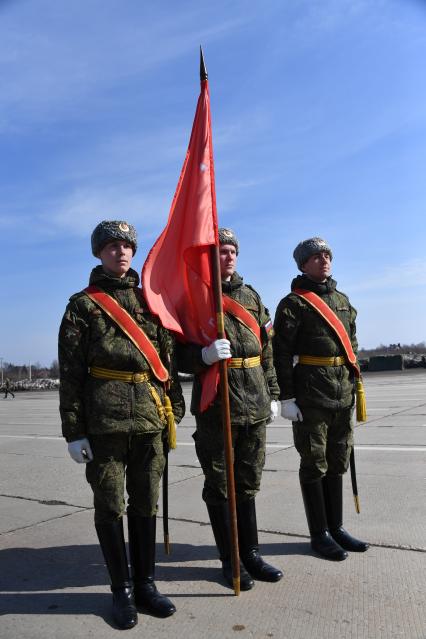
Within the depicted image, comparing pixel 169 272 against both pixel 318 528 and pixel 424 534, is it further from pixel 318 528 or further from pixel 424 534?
pixel 424 534

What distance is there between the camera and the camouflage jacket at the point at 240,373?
3773mm

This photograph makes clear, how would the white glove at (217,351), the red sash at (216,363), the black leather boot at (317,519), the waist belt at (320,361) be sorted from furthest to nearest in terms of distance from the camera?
the waist belt at (320,361), the black leather boot at (317,519), the red sash at (216,363), the white glove at (217,351)

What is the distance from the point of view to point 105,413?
10.9ft

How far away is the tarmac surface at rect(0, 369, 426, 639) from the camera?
3.08 meters

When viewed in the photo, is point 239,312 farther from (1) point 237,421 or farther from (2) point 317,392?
(2) point 317,392

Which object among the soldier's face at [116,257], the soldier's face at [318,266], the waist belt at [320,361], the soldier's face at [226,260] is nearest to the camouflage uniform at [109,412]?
the soldier's face at [116,257]

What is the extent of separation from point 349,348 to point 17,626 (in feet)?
9.12

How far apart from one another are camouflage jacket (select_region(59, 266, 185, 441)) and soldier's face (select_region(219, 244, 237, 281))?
2.64 ft

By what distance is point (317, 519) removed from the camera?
4164 mm

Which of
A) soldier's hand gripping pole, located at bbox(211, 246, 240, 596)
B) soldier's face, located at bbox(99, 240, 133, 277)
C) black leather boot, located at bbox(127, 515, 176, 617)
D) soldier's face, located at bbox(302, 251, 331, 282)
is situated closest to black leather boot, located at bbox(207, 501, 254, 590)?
soldier's hand gripping pole, located at bbox(211, 246, 240, 596)

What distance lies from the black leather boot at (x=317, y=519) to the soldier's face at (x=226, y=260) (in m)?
1.59

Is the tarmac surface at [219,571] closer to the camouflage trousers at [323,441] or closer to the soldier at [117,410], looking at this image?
the soldier at [117,410]

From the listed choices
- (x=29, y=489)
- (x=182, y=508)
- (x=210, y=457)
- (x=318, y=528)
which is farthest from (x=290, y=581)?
(x=29, y=489)

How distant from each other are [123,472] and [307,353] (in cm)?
163
